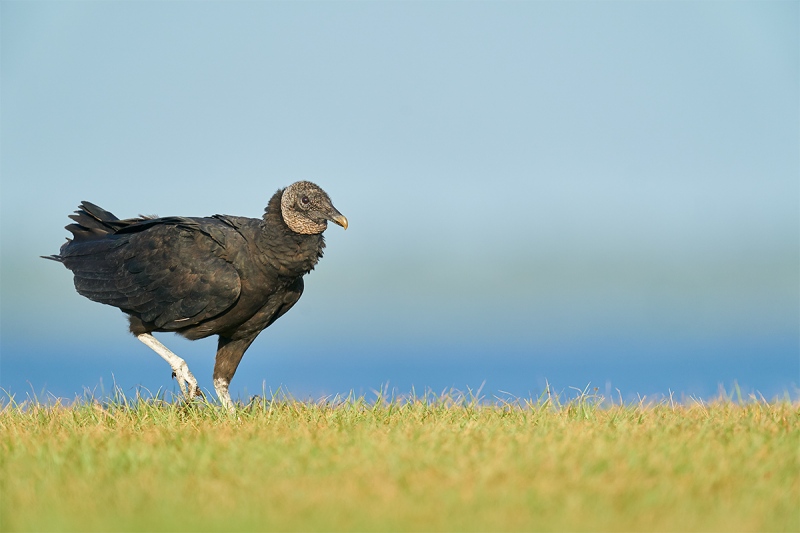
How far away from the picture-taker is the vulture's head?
6711 millimetres

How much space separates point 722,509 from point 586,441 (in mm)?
1113

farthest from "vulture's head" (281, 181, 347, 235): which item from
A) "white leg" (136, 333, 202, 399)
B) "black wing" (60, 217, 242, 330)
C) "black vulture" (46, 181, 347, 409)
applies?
"white leg" (136, 333, 202, 399)

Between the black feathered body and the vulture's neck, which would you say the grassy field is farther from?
the vulture's neck

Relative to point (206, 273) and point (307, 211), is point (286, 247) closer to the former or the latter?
point (307, 211)

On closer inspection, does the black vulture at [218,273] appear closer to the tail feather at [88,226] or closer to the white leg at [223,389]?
the white leg at [223,389]

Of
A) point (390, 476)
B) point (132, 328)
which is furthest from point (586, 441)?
point (132, 328)

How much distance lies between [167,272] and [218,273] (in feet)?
1.54

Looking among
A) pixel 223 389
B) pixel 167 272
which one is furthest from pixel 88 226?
pixel 223 389

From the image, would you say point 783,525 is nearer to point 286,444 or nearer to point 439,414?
point 286,444

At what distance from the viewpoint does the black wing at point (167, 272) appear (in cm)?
659

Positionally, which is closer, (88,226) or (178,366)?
(178,366)

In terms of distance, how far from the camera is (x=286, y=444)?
15.5ft

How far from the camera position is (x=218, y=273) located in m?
6.55

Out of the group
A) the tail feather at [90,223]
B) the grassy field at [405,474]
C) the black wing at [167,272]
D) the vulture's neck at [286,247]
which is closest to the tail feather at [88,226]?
the tail feather at [90,223]
